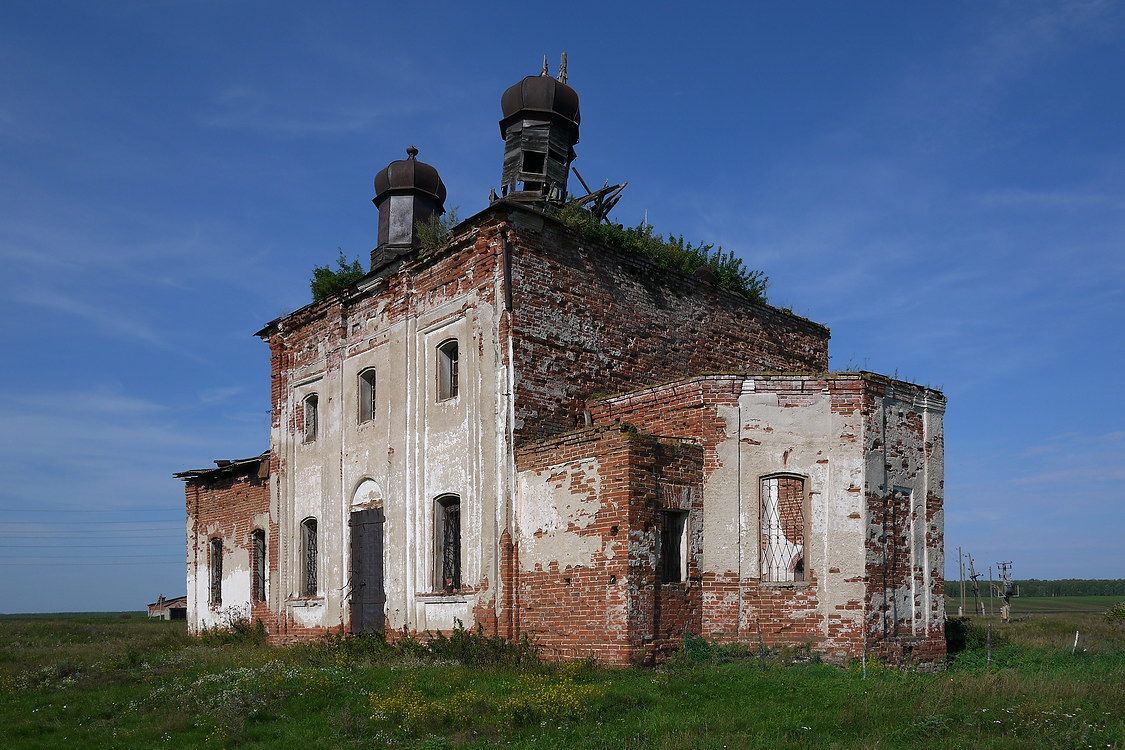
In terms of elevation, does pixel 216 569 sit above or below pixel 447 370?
below

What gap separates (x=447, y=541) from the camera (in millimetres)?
16484

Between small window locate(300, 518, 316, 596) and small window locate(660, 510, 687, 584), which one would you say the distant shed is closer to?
small window locate(300, 518, 316, 596)

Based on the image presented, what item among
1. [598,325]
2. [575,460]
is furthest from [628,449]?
[598,325]

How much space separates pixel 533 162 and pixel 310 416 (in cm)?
742

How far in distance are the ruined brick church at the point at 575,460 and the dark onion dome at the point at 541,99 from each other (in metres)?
0.07

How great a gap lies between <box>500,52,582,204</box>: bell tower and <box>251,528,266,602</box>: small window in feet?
34.5

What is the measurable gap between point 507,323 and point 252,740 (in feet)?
24.5

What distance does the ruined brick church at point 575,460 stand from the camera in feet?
44.5

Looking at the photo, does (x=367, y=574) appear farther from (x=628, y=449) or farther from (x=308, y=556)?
(x=628, y=449)

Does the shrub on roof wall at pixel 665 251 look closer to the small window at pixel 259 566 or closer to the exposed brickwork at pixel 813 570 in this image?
the exposed brickwork at pixel 813 570

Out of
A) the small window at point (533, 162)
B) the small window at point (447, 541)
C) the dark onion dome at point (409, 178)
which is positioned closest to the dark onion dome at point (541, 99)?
the small window at point (533, 162)

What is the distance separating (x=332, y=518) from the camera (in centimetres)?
1914

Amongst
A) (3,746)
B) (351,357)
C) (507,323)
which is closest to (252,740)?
(3,746)

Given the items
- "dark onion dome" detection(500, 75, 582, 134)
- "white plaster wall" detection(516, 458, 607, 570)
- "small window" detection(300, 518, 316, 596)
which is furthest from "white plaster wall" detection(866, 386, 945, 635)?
"small window" detection(300, 518, 316, 596)
